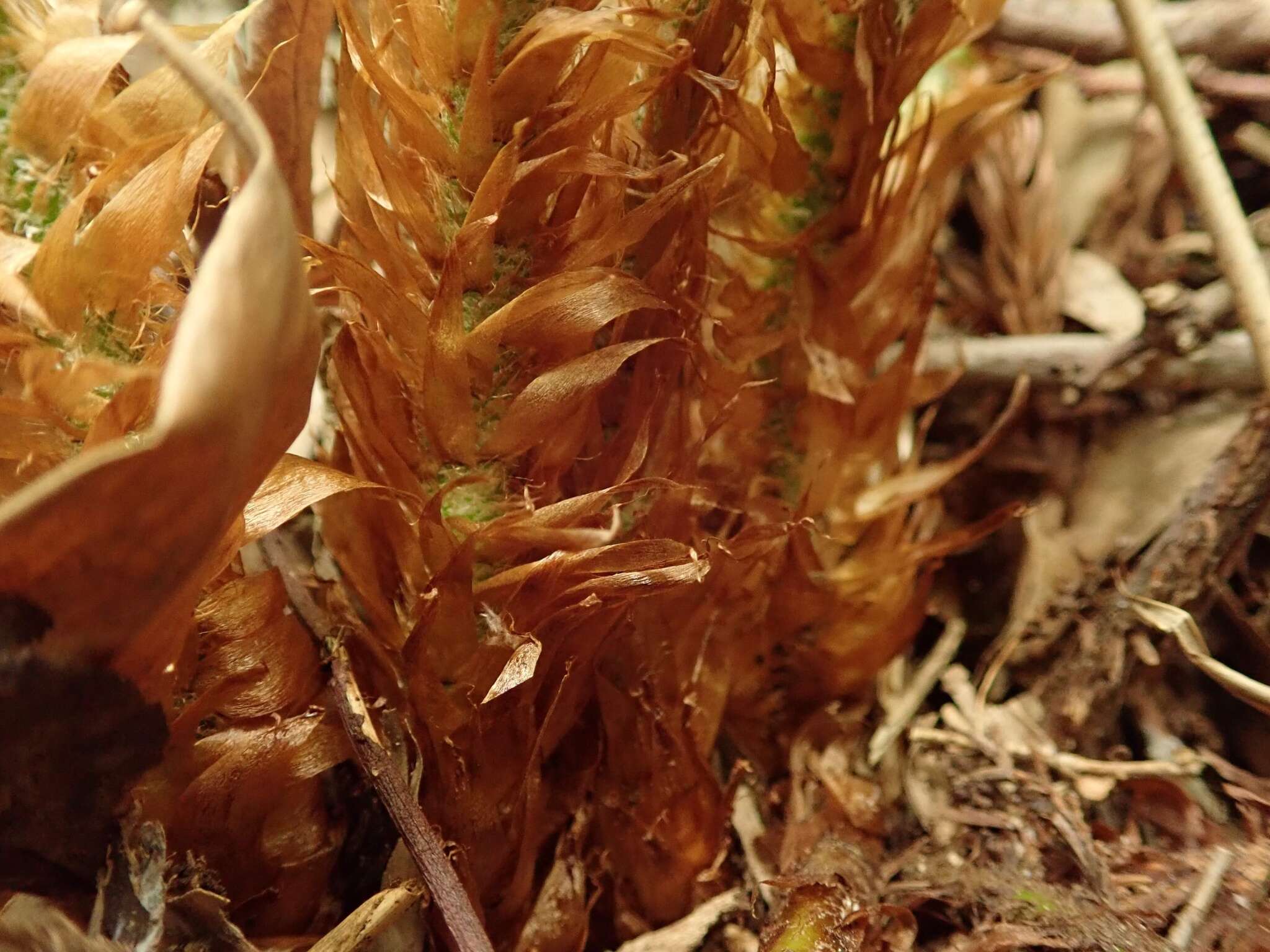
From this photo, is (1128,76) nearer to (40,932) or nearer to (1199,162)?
(1199,162)

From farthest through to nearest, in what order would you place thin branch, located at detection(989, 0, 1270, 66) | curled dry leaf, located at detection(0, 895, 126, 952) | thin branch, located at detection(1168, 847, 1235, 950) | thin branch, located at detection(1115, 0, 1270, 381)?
1. thin branch, located at detection(989, 0, 1270, 66)
2. thin branch, located at detection(1115, 0, 1270, 381)
3. thin branch, located at detection(1168, 847, 1235, 950)
4. curled dry leaf, located at detection(0, 895, 126, 952)

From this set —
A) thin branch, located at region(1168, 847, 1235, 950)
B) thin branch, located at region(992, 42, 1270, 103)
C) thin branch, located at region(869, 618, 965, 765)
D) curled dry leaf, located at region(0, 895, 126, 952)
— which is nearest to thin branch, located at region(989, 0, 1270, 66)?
thin branch, located at region(992, 42, 1270, 103)

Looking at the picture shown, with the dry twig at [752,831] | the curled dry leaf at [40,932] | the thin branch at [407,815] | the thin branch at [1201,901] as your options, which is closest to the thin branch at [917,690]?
the dry twig at [752,831]

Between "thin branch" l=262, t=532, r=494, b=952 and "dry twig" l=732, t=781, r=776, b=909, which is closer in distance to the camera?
"thin branch" l=262, t=532, r=494, b=952

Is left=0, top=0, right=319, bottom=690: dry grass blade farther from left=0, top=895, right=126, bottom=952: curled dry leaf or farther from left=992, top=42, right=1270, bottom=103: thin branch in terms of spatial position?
left=992, top=42, right=1270, bottom=103: thin branch

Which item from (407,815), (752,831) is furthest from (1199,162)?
(407,815)

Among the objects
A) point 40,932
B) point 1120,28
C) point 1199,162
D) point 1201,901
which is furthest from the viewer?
point 1120,28
